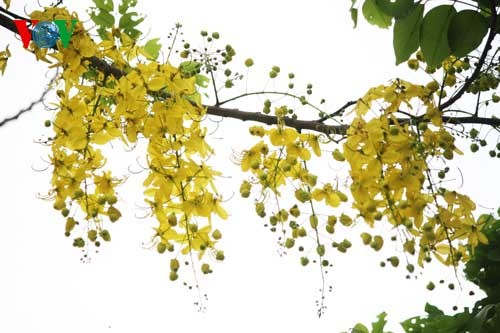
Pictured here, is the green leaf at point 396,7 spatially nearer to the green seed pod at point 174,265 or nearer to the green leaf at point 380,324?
the green seed pod at point 174,265

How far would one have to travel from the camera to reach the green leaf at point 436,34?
1.46 metres

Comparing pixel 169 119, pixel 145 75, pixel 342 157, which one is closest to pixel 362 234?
pixel 342 157

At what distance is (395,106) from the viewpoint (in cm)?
150

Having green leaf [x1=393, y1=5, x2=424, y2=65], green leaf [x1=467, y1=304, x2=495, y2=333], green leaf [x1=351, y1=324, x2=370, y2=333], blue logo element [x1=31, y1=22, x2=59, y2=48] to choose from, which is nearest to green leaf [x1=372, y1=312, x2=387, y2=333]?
green leaf [x1=351, y1=324, x2=370, y2=333]

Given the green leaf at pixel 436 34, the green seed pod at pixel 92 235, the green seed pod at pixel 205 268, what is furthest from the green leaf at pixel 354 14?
the green seed pod at pixel 92 235

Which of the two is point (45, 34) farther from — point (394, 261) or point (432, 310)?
point (432, 310)

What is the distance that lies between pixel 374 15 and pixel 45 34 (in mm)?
913

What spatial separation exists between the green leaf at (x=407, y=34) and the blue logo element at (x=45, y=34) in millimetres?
894

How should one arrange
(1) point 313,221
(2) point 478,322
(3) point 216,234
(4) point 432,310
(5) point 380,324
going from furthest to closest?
→ (5) point 380,324 < (4) point 432,310 < (2) point 478,322 < (3) point 216,234 < (1) point 313,221

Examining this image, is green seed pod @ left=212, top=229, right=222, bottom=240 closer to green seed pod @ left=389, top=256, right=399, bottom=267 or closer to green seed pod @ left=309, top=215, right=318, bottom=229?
green seed pod @ left=309, top=215, right=318, bottom=229

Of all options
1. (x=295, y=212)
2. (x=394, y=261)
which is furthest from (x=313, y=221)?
(x=394, y=261)

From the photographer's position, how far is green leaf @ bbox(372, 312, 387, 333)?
3.02 metres

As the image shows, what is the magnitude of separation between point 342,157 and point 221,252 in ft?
1.38

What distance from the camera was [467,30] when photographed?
1.42 m
